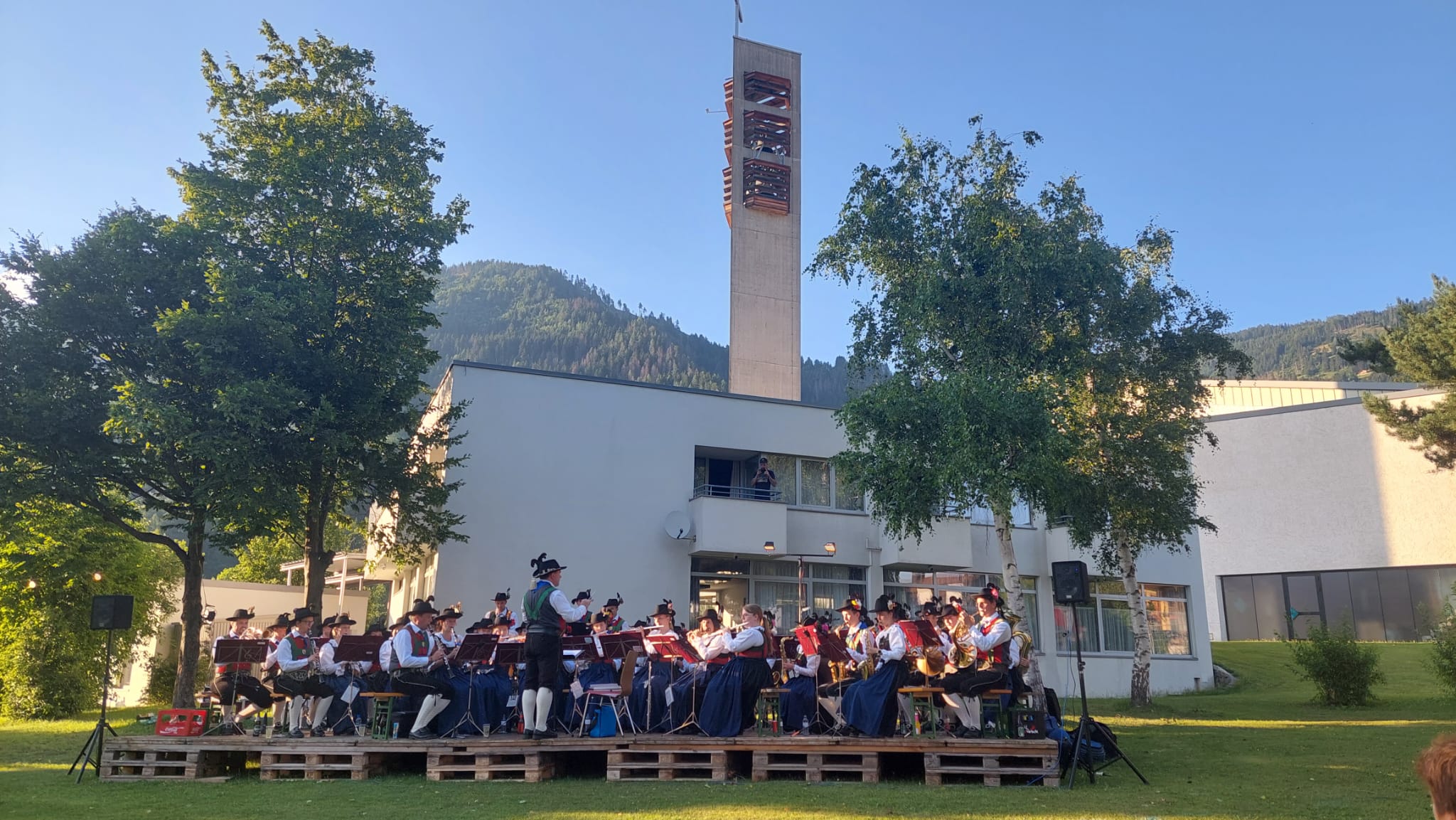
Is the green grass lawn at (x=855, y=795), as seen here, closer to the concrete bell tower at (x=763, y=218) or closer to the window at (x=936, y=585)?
the window at (x=936, y=585)

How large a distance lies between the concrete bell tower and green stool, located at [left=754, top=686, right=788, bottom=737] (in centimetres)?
1934

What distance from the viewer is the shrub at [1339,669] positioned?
20891mm

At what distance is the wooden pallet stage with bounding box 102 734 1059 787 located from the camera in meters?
10.3

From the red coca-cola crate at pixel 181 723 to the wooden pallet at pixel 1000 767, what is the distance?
9.13 metres

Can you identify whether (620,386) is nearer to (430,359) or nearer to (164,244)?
(430,359)

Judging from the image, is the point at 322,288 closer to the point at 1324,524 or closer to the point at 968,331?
the point at 968,331

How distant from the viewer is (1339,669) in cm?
2098

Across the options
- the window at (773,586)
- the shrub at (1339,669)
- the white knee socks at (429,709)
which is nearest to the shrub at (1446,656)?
the shrub at (1339,669)

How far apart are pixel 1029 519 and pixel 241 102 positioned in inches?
869

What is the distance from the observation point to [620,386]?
22922 mm

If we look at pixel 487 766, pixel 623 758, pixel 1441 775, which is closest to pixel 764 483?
pixel 623 758

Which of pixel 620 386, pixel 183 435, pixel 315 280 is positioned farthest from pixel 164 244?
pixel 620 386

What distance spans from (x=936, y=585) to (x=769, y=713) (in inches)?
458

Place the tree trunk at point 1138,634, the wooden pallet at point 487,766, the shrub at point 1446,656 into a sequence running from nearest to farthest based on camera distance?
the wooden pallet at point 487,766 < the shrub at point 1446,656 < the tree trunk at point 1138,634
